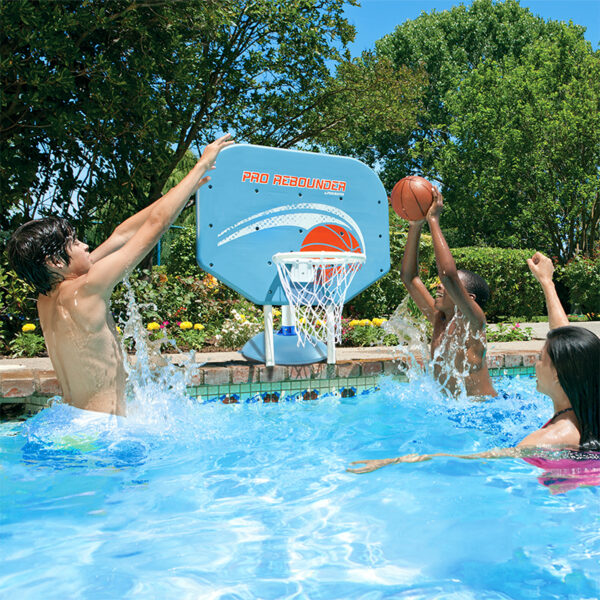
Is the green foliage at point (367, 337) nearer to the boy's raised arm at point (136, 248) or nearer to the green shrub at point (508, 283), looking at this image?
the green shrub at point (508, 283)

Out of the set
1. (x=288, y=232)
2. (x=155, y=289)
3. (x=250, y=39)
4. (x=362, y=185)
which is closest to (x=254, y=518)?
(x=288, y=232)

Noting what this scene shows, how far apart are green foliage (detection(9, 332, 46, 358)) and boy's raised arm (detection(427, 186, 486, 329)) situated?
5865mm

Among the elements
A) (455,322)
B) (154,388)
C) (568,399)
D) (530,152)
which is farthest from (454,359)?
(530,152)

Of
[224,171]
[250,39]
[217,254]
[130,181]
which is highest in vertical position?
[250,39]

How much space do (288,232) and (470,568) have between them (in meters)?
5.03

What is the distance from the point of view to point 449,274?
4.52m

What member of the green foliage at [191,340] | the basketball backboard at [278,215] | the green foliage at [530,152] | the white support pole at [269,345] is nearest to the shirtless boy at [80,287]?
the white support pole at [269,345]

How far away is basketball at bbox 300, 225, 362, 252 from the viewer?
7.46 meters

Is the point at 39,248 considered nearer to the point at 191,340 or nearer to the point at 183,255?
the point at 191,340

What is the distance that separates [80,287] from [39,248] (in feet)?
1.07

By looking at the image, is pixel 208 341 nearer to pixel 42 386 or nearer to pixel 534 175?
pixel 42 386

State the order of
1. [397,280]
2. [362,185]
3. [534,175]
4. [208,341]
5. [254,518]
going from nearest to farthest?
1. [254,518]
2. [362,185]
3. [208,341]
4. [397,280]
5. [534,175]

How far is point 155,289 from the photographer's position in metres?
9.99

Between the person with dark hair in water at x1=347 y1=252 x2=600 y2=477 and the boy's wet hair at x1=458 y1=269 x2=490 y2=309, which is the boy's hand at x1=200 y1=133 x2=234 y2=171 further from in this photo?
the boy's wet hair at x1=458 y1=269 x2=490 y2=309
